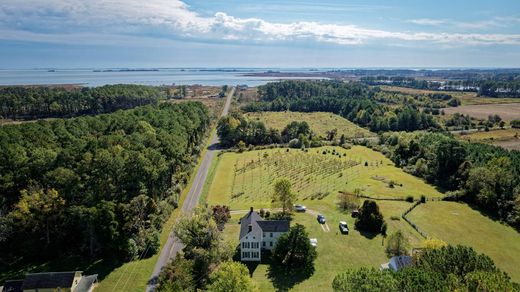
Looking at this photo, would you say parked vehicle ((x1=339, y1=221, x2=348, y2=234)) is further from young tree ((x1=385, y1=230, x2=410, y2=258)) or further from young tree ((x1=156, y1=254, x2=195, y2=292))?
young tree ((x1=156, y1=254, x2=195, y2=292))

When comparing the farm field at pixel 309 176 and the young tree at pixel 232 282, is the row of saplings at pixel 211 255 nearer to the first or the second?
the young tree at pixel 232 282

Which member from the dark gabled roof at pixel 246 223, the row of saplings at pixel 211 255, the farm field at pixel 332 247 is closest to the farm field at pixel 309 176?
the farm field at pixel 332 247

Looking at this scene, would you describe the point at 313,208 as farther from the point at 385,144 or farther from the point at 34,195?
the point at 385,144

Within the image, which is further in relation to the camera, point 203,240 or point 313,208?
point 313,208

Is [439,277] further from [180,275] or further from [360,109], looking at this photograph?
[360,109]

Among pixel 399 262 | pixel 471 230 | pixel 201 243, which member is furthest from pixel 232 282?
pixel 471 230

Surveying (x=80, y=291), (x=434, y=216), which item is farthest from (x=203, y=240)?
(x=434, y=216)
